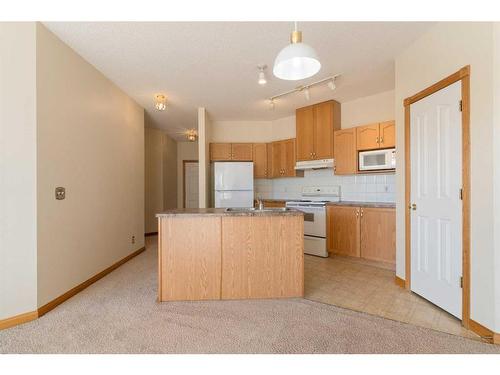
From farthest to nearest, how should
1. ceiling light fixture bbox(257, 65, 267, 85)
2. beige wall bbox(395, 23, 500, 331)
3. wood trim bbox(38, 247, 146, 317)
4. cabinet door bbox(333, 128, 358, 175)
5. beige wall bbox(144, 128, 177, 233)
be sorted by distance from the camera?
beige wall bbox(144, 128, 177, 233), cabinet door bbox(333, 128, 358, 175), ceiling light fixture bbox(257, 65, 267, 85), wood trim bbox(38, 247, 146, 317), beige wall bbox(395, 23, 500, 331)

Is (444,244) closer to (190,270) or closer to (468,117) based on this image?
(468,117)

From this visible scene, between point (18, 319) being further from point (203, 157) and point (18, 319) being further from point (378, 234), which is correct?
point (378, 234)

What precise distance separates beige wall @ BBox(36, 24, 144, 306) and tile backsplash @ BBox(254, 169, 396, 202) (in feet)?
8.93

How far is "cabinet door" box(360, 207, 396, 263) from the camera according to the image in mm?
3299

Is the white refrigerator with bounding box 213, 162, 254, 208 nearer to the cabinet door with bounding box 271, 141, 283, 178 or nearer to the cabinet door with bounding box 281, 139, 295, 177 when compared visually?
the cabinet door with bounding box 271, 141, 283, 178

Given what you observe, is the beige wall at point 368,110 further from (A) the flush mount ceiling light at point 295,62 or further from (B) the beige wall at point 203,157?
(A) the flush mount ceiling light at point 295,62

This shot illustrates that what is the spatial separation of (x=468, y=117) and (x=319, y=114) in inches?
97.1

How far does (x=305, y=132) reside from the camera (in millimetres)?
4391

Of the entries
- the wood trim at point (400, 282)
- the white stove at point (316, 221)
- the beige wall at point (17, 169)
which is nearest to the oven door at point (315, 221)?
the white stove at point (316, 221)

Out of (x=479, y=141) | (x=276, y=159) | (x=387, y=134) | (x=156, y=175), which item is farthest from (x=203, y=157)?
(x=479, y=141)

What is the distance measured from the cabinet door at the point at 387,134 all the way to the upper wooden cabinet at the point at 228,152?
2.47 meters

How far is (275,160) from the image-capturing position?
4.98 metres

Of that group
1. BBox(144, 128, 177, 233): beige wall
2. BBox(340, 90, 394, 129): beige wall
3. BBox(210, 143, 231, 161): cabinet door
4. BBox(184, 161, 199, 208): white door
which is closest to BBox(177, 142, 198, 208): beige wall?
BBox(184, 161, 199, 208): white door
